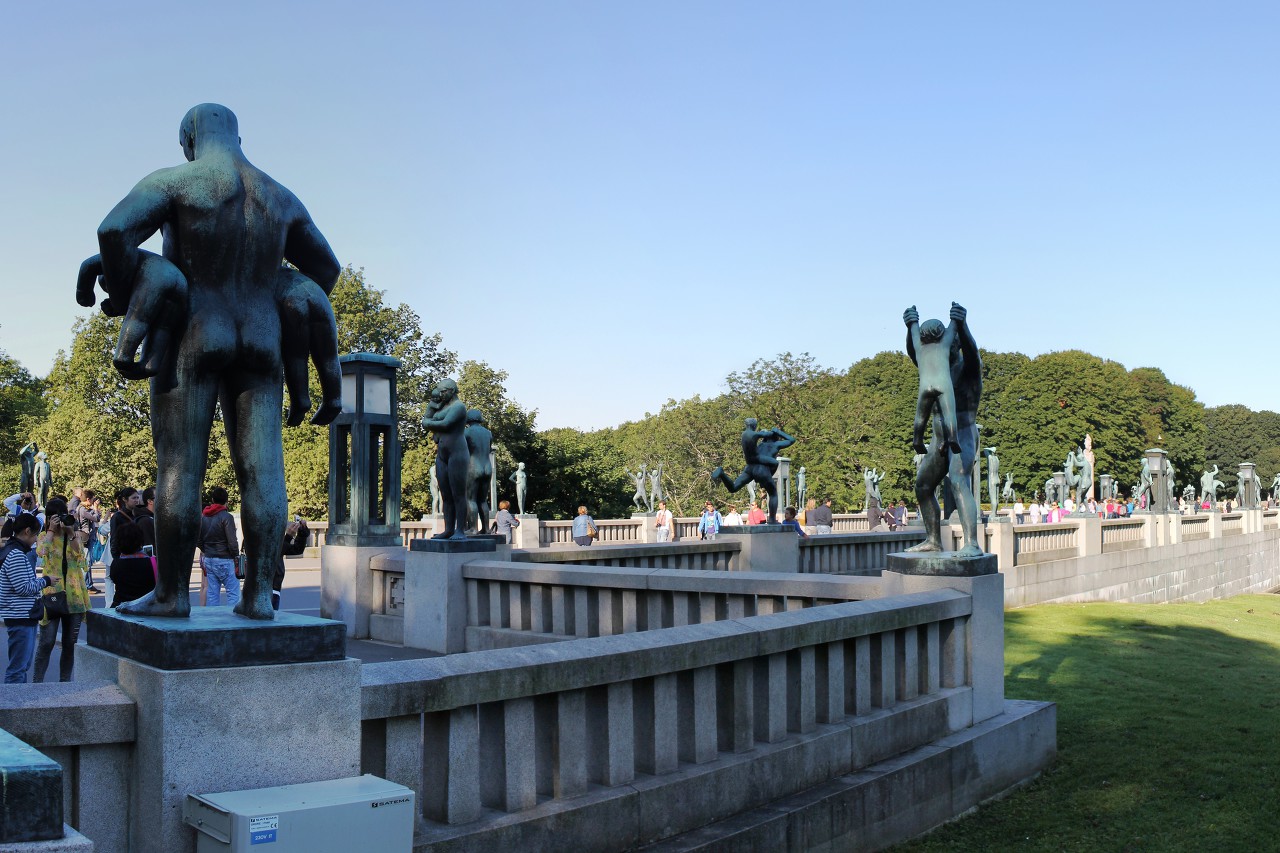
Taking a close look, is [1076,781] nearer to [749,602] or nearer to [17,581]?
[749,602]

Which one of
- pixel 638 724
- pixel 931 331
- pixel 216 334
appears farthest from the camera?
pixel 931 331

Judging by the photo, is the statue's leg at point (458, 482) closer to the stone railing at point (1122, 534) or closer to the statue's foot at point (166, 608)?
the statue's foot at point (166, 608)

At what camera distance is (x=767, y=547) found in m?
16.0

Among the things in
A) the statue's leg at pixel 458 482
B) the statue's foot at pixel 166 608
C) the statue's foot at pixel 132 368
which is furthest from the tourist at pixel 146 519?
the statue's foot at pixel 132 368

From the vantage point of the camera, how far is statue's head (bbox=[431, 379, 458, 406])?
39.5 feet

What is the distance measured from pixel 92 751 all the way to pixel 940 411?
21.4ft

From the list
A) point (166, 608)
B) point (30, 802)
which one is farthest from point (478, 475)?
point (30, 802)

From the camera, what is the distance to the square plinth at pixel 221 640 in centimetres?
356

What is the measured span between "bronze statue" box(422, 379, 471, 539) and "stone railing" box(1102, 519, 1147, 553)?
69.6ft

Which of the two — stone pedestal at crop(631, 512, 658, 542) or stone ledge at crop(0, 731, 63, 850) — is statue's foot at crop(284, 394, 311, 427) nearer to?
stone ledge at crop(0, 731, 63, 850)

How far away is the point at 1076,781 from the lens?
7484 millimetres

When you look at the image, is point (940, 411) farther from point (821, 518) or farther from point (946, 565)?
point (821, 518)

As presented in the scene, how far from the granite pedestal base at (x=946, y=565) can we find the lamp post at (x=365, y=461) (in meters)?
7.61

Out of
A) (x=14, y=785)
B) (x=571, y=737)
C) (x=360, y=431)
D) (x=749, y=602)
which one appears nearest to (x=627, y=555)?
(x=360, y=431)
